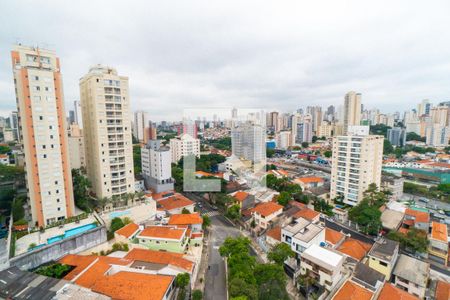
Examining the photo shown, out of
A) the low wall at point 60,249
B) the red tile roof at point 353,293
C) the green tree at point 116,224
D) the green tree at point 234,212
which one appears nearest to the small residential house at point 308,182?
the green tree at point 234,212

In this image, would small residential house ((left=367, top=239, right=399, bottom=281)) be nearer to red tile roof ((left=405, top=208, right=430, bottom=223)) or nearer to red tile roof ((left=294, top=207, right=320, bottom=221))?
red tile roof ((left=294, top=207, right=320, bottom=221))

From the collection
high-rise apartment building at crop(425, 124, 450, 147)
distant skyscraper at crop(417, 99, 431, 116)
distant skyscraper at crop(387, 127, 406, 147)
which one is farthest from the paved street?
distant skyscraper at crop(417, 99, 431, 116)

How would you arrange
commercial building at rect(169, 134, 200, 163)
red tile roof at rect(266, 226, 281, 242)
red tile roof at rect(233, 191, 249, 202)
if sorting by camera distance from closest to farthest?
red tile roof at rect(266, 226, 281, 242)
red tile roof at rect(233, 191, 249, 202)
commercial building at rect(169, 134, 200, 163)

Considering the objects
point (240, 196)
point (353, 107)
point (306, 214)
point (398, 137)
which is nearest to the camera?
point (306, 214)

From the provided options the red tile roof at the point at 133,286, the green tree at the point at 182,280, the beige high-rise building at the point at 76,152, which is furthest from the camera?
the beige high-rise building at the point at 76,152

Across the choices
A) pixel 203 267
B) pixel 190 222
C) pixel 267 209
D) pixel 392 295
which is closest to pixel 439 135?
pixel 267 209

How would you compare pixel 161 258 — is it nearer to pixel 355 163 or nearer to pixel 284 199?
pixel 284 199

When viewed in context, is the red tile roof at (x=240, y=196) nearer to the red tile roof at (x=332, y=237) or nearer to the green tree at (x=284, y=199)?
the green tree at (x=284, y=199)
